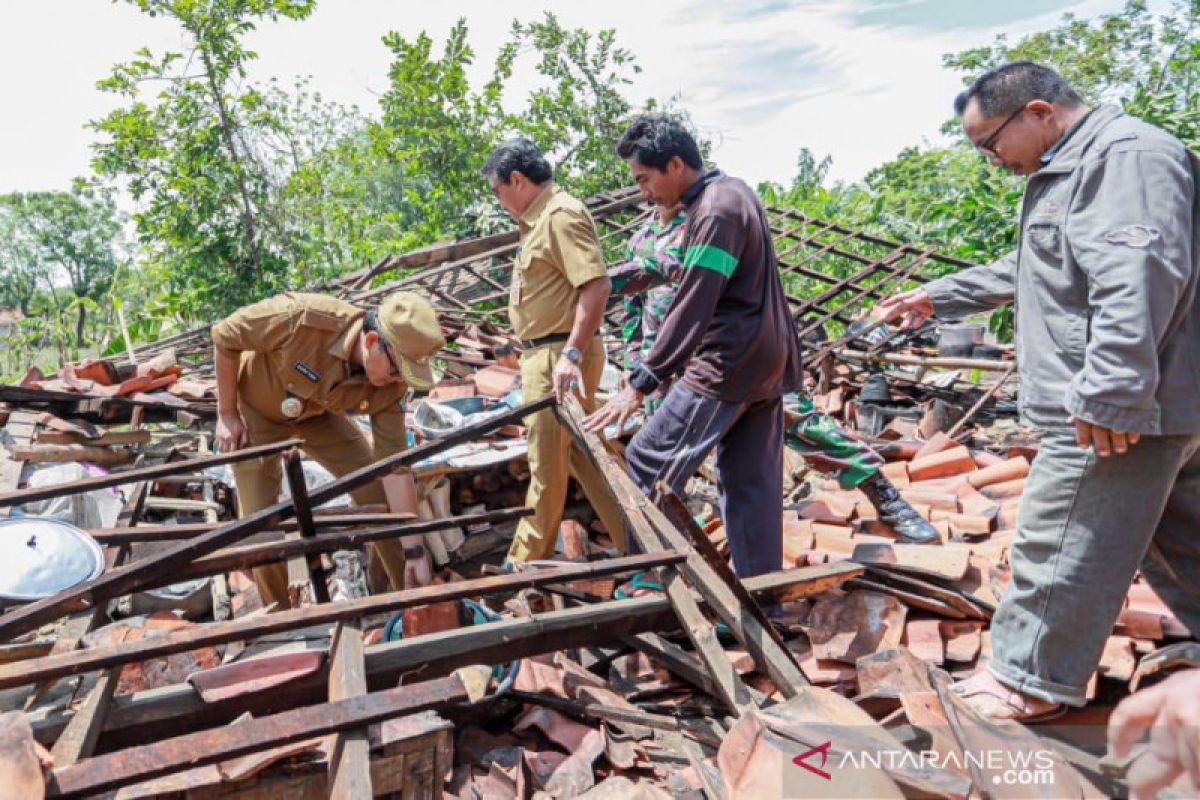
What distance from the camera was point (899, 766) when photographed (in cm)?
148

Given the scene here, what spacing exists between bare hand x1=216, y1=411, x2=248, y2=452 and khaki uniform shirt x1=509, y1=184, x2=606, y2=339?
4.38 ft

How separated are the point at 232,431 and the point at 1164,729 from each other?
3.46m

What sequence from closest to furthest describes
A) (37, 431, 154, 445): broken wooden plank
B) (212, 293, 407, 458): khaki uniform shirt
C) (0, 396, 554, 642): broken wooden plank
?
(0, 396, 554, 642): broken wooden plank < (212, 293, 407, 458): khaki uniform shirt < (37, 431, 154, 445): broken wooden plank

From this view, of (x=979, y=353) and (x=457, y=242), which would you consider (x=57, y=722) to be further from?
(x=457, y=242)

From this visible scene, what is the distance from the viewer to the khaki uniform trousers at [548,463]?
12.3ft

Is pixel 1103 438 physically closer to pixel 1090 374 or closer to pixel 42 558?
Answer: pixel 1090 374

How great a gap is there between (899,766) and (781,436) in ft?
5.86

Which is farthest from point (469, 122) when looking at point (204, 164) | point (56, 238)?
point (56, 238)

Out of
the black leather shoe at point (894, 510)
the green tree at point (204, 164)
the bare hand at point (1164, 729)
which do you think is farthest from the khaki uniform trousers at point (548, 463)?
the green tree at point (204, 164)

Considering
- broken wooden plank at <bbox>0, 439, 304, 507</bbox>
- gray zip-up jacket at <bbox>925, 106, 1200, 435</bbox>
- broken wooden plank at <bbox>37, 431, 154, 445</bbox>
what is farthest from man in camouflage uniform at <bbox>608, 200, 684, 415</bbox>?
broken wooden plank at <bbox>37, 431, 154, 445</bbox>

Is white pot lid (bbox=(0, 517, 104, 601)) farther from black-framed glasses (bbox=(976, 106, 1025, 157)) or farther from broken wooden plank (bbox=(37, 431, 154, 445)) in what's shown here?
black-framed glasses (bbox=(976, 106, 1025, 157))

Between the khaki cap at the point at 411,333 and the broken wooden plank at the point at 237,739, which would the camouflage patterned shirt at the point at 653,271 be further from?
the broken wooden plank at the point at 237,739

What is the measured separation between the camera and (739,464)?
3.13 m

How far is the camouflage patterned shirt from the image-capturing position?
11.9ft
